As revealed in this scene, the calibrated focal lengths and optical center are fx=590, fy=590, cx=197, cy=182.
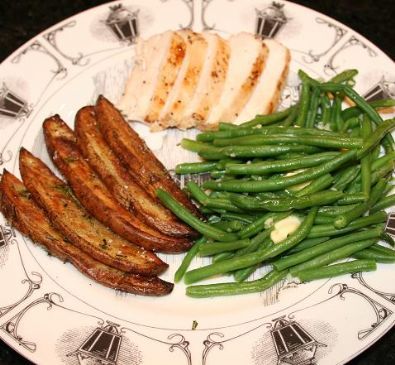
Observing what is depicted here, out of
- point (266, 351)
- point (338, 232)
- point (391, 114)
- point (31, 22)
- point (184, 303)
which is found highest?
point (31, 22)

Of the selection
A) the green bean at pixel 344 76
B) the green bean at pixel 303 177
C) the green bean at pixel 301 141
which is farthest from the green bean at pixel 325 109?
the green bean at pixel 303 177

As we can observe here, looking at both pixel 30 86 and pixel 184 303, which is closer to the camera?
pixel 184 303

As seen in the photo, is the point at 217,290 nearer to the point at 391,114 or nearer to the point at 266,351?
the point at 266,351

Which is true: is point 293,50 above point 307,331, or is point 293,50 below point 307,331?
above

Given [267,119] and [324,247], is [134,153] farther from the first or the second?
[324,247]

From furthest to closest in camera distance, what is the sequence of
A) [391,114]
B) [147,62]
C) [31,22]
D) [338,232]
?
[31,22]
[147,62]
[391,114]
[338,232]

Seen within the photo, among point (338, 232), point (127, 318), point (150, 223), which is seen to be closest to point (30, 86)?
point (150, 223)
